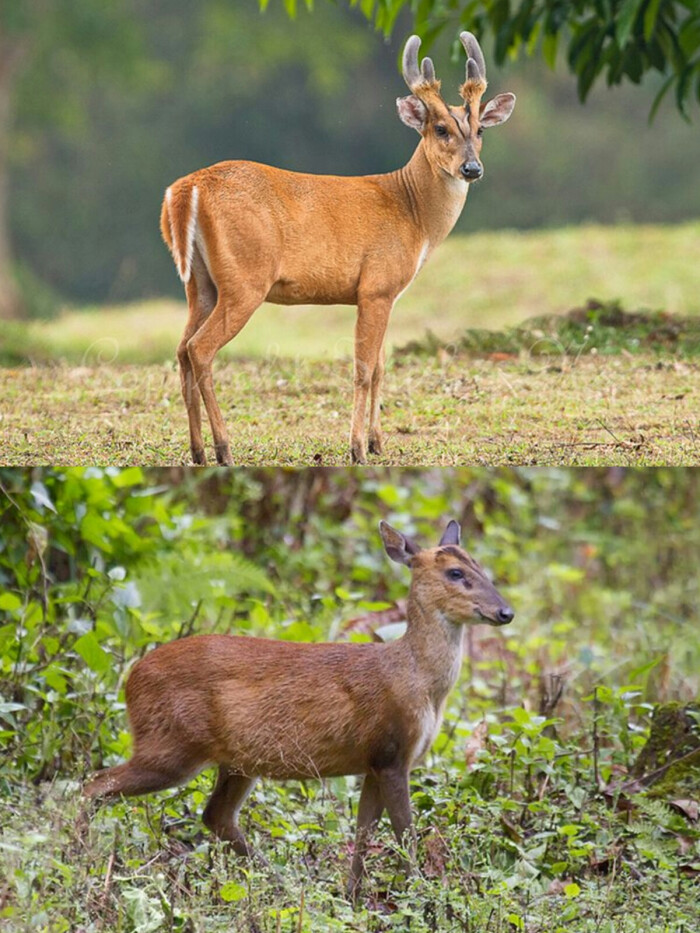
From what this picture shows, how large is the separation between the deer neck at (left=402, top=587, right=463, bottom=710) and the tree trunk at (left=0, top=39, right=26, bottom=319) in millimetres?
2003

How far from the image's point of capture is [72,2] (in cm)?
611

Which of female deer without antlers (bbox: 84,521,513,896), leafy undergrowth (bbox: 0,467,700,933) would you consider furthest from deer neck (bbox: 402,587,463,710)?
leafy undergrowth (bbox: 0,467,700,933)

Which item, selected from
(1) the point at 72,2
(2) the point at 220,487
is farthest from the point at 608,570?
(1) the point at 72,2

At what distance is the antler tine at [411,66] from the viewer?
3492 mm

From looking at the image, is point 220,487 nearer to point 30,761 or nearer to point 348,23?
point 30,761

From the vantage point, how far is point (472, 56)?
134 inches

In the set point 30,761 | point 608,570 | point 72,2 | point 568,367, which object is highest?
point 72,2

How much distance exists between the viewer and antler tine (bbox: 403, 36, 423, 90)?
349 cm

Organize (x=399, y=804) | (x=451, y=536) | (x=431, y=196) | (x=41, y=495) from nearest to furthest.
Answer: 1. (x=431, y=196)
2. (x=399, y=804)
3. (x=451, y=536)
4. (x=41, y=495)

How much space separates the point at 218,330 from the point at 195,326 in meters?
0.10

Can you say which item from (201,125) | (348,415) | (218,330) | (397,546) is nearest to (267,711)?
(397,546)

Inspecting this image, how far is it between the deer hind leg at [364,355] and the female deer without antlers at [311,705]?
0.55 m

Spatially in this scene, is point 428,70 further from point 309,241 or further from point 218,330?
point 218,330

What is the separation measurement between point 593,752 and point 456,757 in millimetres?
668
